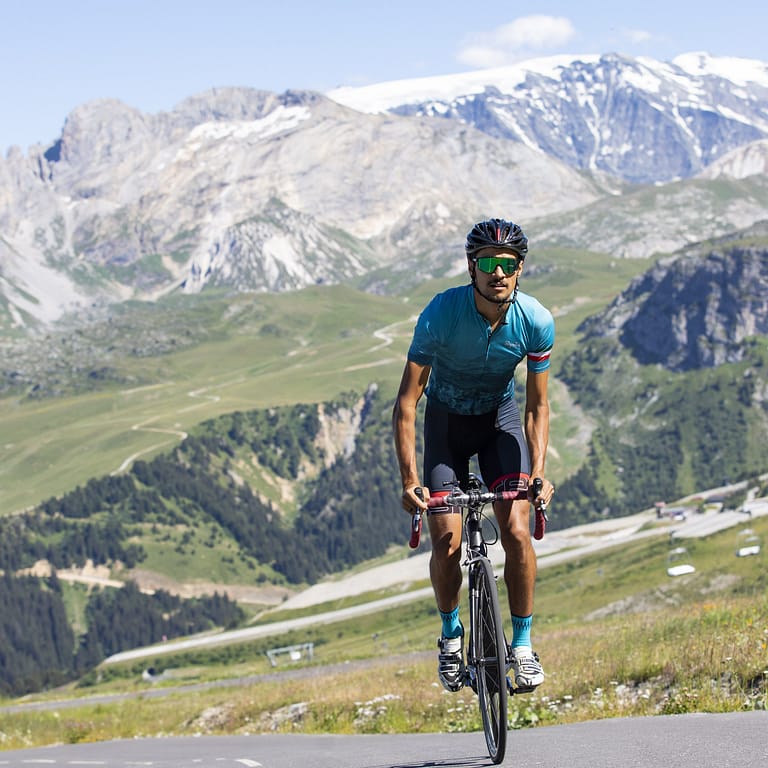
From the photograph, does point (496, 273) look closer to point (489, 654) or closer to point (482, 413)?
point (482, 413)

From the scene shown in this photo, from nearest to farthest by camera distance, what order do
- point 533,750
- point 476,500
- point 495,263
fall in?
point 476,500 → point 495,263 → point 533,750

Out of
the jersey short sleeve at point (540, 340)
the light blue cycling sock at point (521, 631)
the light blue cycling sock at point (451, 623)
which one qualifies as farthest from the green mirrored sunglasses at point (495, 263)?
the light blue cycling sock at point (451, 623)

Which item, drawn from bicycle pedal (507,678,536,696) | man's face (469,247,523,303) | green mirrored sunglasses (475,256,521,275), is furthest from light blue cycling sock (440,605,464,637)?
green mirrored sunglasses (475,256,521,275)

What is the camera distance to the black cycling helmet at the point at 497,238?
1318 centimetres

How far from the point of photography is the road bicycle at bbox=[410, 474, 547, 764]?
1270 centimetres

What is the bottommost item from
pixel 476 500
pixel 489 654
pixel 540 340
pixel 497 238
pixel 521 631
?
pixel 489 654

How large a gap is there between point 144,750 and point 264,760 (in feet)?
23.8

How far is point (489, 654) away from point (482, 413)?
3073 mm

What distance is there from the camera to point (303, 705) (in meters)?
25.0

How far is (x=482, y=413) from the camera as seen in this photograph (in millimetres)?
14000

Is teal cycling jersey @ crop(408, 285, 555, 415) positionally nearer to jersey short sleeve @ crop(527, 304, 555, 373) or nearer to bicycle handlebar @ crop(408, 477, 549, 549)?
jersey short sleeve @ crop(527, 304, 555, 373)

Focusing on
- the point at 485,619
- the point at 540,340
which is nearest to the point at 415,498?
the point at 485,619

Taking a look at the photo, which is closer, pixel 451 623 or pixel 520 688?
pixel 520 688

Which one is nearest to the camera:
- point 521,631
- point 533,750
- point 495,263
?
point 495,263
